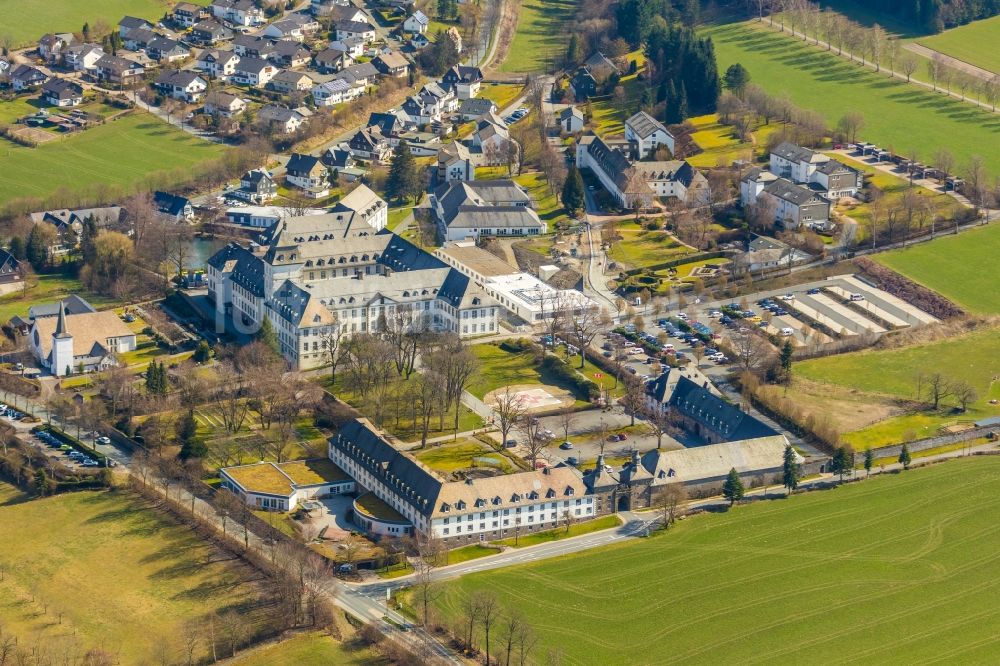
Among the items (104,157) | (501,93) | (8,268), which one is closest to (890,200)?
(501,93)

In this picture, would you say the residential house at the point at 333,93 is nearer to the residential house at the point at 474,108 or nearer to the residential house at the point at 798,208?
the residential house at the point at 474,108

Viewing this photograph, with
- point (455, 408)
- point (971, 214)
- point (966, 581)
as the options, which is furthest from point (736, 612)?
point (971, 214)

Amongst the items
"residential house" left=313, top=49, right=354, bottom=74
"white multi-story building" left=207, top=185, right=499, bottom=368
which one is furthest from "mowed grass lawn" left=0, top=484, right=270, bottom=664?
"residential house" left=313, top=49, right=354, bottom=74

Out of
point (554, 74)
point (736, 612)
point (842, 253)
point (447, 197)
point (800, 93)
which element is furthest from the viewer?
point (554, 74)

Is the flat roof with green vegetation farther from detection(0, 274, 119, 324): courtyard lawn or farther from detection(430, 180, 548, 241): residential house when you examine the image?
detection(430, 180, 548, 241): residential house

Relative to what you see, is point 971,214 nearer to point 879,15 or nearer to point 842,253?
point 842,253
